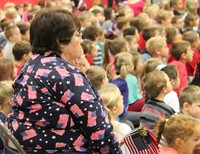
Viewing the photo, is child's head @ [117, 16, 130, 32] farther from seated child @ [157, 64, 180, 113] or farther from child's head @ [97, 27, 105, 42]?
seated child @ [157, 64, 180, 113]

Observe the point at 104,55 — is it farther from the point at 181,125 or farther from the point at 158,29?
the point at 181,125

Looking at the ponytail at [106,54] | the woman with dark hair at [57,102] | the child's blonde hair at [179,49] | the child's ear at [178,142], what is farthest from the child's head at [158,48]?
the woman with dark hair at [57,102]

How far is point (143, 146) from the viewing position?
3.30 meters

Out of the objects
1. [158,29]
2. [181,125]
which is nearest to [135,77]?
[158,29]

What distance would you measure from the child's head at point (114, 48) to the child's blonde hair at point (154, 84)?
2.25m

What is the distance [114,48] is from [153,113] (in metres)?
2.63

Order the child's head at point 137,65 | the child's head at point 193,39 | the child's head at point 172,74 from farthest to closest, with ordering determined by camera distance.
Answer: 1. the child's head at point 193,39
2. the child's head at point 137,65
3. the child's head at point 172,74

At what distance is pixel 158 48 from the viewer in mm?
7332

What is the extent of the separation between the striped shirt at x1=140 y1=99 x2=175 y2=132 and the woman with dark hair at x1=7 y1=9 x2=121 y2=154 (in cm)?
202

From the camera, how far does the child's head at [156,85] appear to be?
490cm

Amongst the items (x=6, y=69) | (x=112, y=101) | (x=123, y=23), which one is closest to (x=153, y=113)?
(x=112, y=101)

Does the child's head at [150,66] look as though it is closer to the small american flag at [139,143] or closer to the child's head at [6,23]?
the small american flag at [139,143]

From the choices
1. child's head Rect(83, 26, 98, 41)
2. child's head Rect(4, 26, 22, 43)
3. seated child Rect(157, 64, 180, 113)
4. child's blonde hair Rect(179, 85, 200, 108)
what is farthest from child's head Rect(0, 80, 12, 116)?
child's head Rect(83, 26, 98, 41)

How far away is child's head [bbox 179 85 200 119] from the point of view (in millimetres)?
4566
